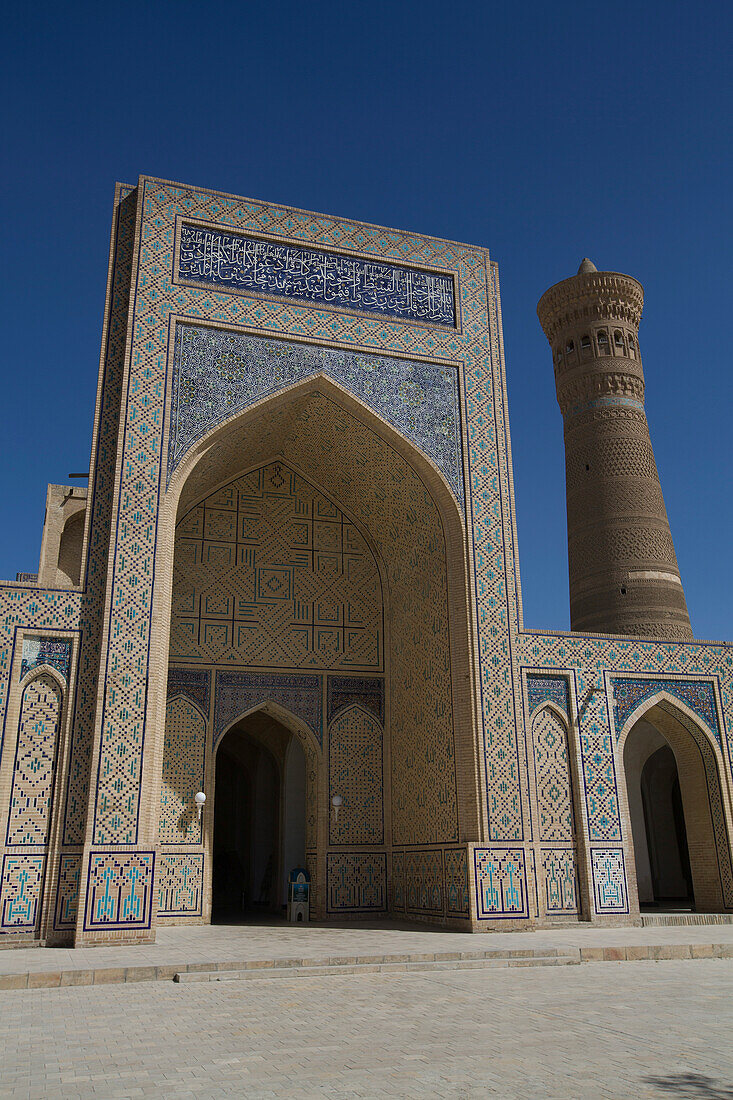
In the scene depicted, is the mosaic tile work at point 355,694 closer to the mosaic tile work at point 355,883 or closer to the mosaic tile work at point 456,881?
the mosaic tile work at point 355,883

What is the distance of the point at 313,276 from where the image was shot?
7.96 meters

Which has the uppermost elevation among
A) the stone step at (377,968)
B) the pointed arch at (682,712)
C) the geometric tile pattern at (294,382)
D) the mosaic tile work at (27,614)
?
the geometric tile pattern at (294,382)

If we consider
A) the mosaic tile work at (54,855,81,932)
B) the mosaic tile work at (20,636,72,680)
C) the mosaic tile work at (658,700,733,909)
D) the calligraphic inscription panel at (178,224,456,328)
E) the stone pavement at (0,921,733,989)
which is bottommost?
the stone pavement at (0,921,733,989)

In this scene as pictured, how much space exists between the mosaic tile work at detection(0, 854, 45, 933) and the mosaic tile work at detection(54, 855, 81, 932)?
12 cm

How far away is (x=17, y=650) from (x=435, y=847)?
3416 millimetres

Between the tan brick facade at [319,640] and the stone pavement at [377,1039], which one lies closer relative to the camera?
the stone pavement at [377,1039]

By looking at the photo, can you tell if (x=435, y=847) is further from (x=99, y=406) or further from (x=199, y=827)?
(x=99, y=406)

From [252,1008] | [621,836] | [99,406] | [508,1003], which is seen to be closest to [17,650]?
[99,406]

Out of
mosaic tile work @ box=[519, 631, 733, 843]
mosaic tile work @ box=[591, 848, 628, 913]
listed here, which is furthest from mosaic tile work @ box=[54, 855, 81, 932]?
mosaic tile work @ box=[591, 848, 628, 913]

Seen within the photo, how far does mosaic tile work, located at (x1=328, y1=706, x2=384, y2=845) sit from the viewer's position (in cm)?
806

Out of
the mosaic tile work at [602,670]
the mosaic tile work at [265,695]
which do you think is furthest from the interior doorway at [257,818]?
the mosaic tile work at [602,670]

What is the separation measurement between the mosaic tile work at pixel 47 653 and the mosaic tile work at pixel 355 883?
2.97 m

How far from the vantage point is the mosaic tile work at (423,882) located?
710 centimetres

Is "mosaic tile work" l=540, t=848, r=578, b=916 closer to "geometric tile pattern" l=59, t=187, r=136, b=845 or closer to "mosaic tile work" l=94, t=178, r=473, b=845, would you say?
"mosaic tile work" l=94, t=178, r=473, b=845
